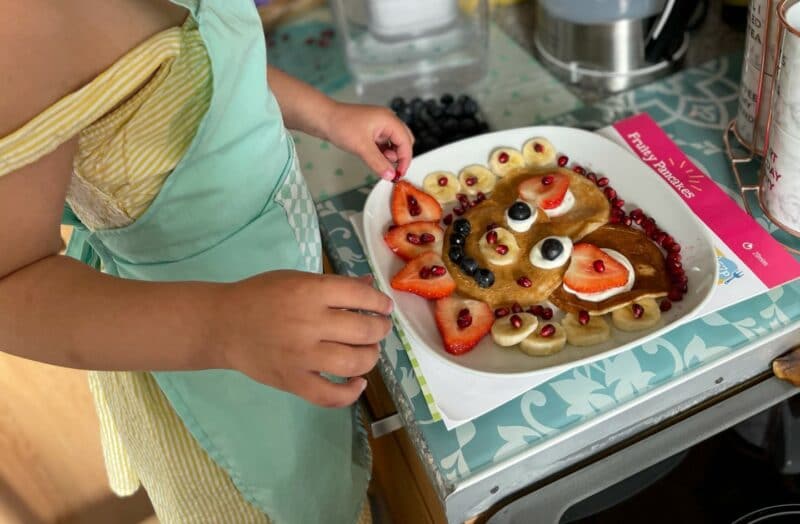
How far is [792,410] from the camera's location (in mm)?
704

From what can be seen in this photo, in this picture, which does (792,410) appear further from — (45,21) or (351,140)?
(45,21)

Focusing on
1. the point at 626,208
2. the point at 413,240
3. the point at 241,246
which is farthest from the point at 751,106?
the point at 241,246

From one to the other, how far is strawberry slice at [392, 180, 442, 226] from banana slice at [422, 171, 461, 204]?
0.9 inches

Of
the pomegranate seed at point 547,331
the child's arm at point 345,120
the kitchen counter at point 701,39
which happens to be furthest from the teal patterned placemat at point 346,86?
the pomegranate seed at point 547,331

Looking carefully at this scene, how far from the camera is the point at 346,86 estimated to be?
3.59 ft

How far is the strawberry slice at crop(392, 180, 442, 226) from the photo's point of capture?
0.79 meters

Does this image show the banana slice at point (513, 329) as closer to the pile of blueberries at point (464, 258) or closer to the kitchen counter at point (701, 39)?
the pile of blueberries at point (464, 258)

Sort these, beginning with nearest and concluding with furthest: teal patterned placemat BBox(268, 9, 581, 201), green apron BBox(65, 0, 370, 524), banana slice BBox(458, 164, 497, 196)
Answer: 1. green apron BBox(65, 0, 370, 524)
2. banana slice BBox(458, 164, 497, 196)
3. teal patterned placemat BBox(268, 9, 581, 201)

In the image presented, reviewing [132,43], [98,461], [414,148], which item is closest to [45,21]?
[132,43]

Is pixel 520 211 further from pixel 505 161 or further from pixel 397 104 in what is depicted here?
pixel 397 104

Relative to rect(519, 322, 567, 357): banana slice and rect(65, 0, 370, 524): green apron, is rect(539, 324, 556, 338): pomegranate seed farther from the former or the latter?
rect(65, 0, 370, 524): green apron

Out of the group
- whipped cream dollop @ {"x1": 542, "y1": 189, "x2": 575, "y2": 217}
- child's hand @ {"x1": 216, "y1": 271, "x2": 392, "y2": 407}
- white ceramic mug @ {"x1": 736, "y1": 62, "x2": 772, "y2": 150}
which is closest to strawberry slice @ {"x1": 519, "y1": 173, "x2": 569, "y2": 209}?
whipped cream dollop @ {"x1": 542, "y1": 189, "x2": 575, "y2": 217}

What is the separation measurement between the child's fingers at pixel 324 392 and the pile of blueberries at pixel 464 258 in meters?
0.23

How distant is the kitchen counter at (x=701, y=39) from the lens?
1.00 metres
